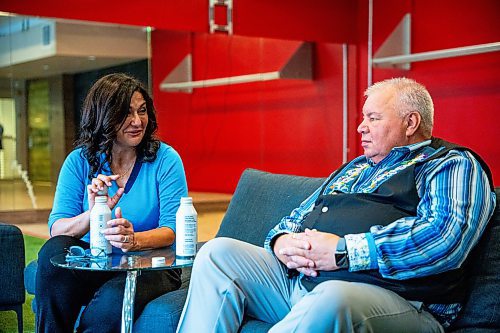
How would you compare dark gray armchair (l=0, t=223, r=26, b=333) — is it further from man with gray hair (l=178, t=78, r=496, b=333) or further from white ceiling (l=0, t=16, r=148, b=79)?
white ceiling (l=0, t=16, r=148, b=79)

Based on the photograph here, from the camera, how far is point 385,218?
2.08 m

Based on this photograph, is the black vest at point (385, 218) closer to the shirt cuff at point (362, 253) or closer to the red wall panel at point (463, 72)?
the shirt cuff at point (362, 253)

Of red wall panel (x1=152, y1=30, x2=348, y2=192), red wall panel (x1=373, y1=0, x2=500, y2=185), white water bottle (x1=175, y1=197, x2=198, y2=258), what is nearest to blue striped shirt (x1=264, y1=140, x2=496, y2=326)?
white water bottle (x1=175, y1=197, x2=198, y2=258)

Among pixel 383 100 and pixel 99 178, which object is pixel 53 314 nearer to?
pixel 99 178

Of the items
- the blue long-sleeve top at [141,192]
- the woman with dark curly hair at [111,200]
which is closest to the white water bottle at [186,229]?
the woman with dark curly hair at [111,200]

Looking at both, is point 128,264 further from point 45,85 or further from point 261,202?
point 45,85

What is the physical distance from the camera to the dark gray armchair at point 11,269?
124 inches

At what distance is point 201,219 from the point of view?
20.8 feet

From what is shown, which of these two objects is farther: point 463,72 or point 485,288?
point 463,72

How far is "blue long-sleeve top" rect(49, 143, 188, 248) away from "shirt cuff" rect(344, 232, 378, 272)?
0.75 metres

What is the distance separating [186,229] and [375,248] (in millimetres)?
597

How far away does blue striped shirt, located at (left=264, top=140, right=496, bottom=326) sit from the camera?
196 cm

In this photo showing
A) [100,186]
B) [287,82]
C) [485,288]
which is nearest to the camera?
[485,288]

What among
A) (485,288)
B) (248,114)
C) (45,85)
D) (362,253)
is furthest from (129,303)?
(248,114)
